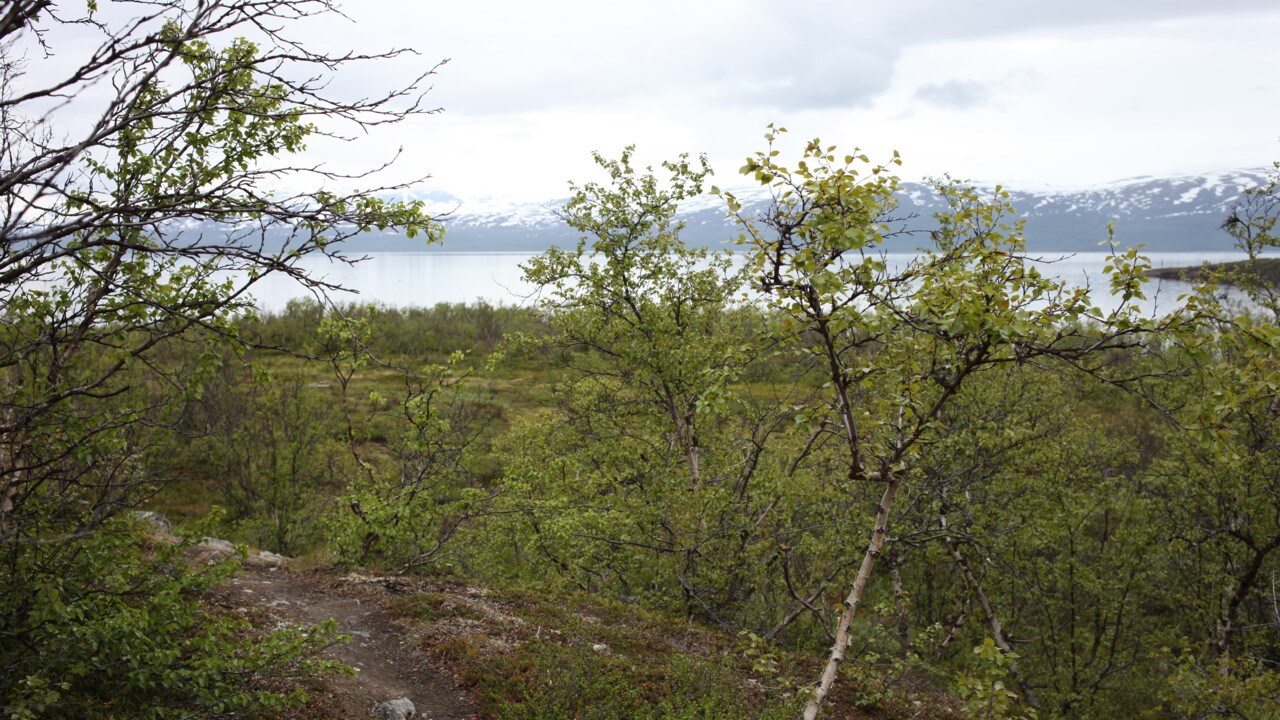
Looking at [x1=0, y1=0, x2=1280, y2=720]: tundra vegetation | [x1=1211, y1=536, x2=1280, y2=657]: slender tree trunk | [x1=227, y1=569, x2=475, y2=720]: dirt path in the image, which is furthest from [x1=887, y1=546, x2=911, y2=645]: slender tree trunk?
[x1=227, y1=569, x2=475, y2=720]: dirt path

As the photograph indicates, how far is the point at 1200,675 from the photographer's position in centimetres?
1204

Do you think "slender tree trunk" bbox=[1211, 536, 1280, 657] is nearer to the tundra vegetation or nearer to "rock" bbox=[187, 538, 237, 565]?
the tundra vegetation

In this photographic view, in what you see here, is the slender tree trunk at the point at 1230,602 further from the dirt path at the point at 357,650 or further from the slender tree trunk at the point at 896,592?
the dirt path at the point at 357,650

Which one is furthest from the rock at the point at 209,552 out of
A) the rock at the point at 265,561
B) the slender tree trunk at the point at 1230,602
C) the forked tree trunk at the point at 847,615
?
the slender tree trunk at the point at 1230,602

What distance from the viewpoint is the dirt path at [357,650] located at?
807 centimetres

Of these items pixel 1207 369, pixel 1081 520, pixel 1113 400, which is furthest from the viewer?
pixel 1113 400

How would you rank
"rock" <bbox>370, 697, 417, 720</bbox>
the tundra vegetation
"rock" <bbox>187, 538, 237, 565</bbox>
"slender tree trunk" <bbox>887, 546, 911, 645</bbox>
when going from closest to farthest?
the tundra vegetation < "rock" <bbox>370, 697, 417, 720</bbox> < "rock" <bbox>187, 538, 237, 565</bbox> < "slender tree trunk" <bbox>887, 546, 911, 645</bbox>

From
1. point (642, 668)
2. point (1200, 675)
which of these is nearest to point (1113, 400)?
point (1200, 675)

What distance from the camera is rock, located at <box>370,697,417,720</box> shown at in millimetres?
7766

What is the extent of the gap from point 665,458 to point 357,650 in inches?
289

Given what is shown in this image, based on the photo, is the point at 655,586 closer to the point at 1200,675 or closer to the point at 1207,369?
the point at 1200,675

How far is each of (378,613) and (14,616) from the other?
635cm

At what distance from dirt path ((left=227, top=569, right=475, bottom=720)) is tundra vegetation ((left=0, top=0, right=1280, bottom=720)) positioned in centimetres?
50

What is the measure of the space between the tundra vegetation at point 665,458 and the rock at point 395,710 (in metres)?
0.82
